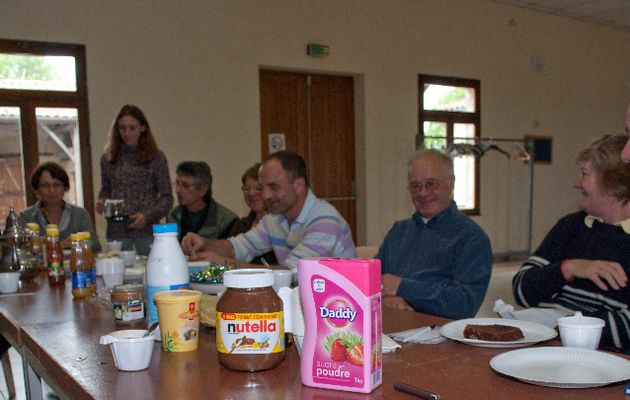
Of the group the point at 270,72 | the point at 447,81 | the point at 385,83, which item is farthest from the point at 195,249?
the point at 447,81

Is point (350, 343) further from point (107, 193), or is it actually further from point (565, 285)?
point (107, 193)

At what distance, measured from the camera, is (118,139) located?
359 centimetres

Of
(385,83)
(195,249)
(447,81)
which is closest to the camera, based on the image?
(195,249)

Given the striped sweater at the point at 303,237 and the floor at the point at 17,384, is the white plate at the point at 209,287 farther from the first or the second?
the floor at the point at 17,384

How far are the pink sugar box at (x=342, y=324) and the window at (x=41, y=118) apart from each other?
4.41 metres

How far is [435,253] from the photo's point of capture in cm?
218

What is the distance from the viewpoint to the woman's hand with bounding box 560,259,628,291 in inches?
63.6

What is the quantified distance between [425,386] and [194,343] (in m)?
0.48

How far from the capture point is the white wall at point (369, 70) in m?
5.06

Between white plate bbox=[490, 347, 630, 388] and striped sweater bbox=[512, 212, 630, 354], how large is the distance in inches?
25.0

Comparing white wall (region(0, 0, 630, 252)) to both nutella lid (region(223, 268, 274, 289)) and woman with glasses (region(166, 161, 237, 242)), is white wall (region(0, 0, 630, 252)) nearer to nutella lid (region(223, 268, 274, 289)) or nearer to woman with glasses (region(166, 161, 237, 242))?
woman with glasses (region(166, 161, 237, 242))

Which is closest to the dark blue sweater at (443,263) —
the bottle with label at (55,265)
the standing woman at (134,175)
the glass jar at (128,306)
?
the glass jar at (128,306)

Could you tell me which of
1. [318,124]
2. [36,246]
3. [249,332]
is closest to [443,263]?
[249,332]

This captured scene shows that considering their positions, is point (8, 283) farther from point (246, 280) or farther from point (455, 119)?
point (455, 119)
